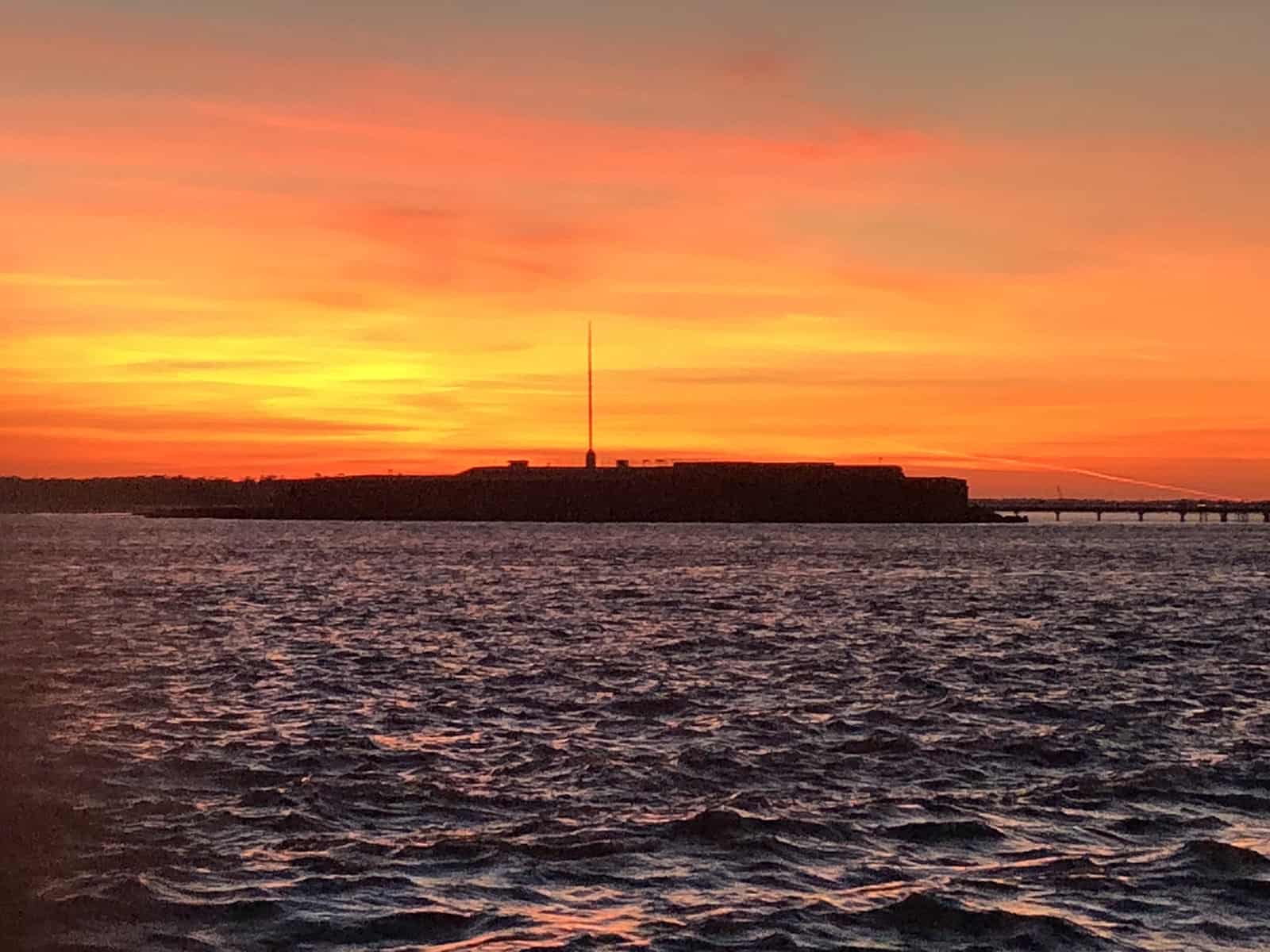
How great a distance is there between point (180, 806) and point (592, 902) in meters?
7.13

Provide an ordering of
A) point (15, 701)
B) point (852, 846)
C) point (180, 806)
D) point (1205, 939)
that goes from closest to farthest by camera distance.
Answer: point (1205, 939) → point (852, 846) → point (180, 806) → point (15, 701)

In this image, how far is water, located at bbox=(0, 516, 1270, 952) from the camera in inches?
587

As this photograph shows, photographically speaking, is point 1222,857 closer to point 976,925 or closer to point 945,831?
point 945,831

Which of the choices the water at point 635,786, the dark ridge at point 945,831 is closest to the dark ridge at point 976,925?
the water at point 635,786

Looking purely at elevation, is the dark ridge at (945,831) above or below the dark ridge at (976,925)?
above

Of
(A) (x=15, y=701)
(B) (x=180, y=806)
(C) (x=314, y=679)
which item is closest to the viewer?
(B) (x=180, y=806)

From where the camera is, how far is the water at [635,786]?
14.9 m

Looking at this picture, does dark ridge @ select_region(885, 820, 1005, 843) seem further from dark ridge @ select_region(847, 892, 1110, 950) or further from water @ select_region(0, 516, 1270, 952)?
dark ridge @ select_region(847, 892, 1110, 950)

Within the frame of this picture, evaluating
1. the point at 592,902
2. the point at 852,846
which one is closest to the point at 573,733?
the point at 852,846

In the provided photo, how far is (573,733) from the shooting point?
86.8ft

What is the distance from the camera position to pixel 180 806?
20000mm

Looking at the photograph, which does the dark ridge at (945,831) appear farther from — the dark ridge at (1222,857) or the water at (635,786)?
the dark ridge at (1222,857)

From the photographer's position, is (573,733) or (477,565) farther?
(477,565)

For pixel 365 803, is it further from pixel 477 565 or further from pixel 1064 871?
pixel 477 565
